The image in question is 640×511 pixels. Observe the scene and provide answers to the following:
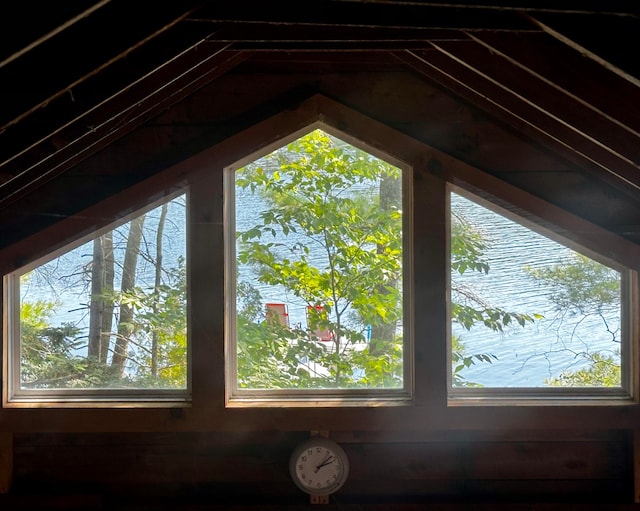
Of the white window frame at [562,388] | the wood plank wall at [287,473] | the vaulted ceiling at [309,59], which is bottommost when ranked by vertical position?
the wood plank wall at [287,473]

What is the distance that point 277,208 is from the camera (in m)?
2.47

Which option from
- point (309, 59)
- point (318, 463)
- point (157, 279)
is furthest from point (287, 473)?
point (309, 59)

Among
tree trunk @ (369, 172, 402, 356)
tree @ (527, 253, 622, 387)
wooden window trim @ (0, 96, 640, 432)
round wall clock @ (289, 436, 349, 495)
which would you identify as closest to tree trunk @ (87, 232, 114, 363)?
wooden window trim @ (0, 96, 640, 432)

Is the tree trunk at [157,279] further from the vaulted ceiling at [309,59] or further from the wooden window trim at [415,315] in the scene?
the vaulted ceiling at [309,59]

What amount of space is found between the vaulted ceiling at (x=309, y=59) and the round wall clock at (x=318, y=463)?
1332 millimetres

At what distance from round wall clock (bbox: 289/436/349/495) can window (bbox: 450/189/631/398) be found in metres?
0.51

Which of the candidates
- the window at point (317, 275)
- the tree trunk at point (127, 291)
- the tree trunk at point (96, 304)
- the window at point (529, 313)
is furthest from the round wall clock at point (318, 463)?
the tree trunk at point (96, 304)

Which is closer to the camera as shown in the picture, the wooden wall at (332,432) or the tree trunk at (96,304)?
the wooden wall at (332,432)

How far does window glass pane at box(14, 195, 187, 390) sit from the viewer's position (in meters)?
2.46

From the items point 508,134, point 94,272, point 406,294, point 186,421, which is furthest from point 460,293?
point 94,272

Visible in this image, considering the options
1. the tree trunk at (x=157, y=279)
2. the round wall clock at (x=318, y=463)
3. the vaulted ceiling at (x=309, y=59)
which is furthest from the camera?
the tree trunk at (x=157, y=279)

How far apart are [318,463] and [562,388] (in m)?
0.99

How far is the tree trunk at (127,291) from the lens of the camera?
246cm

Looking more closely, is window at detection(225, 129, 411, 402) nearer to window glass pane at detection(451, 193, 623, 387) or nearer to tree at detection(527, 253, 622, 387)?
window glass pane at detection(451, 193, 623, 387)
